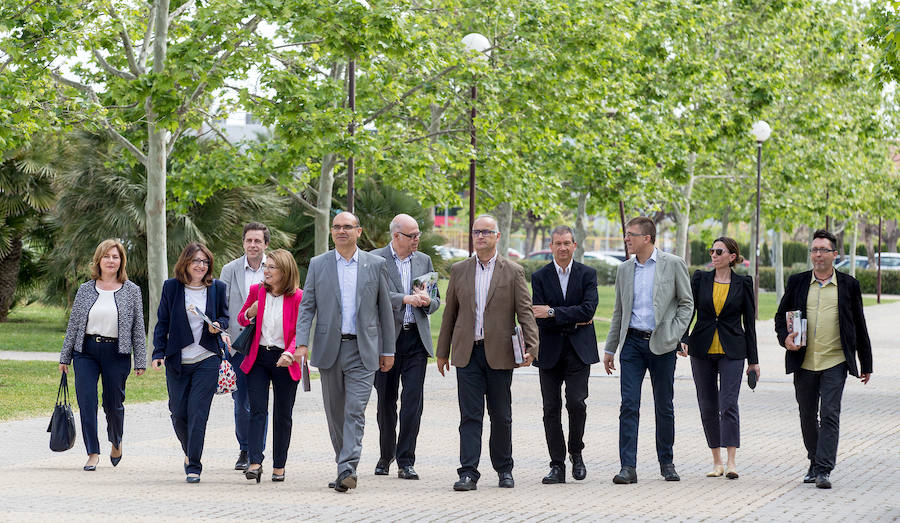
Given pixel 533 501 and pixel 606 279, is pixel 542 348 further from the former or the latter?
pixel 606 279

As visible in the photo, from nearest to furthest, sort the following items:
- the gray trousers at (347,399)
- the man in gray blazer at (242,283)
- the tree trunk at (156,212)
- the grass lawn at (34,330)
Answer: the gray trousers at (347,399)
the man in gray blazer at (242,283)
the tree trunk at (156,212)
the grass lawn at (34,330)

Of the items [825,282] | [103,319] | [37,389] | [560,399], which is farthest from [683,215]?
[103,319]

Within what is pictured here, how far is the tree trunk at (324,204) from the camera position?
21547mm

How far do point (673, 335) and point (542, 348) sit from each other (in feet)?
2.93

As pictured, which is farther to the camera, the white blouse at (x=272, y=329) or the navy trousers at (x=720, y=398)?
the navy trousers at (x=720, y=398)

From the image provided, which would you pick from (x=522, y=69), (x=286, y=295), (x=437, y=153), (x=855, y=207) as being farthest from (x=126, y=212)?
(x=855, y=207)

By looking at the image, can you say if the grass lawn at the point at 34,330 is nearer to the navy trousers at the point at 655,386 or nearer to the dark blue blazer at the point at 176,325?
the dark blue blazer at the point at 176,325

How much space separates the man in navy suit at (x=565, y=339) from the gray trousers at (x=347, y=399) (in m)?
1.24

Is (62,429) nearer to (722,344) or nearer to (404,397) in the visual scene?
(404,397)

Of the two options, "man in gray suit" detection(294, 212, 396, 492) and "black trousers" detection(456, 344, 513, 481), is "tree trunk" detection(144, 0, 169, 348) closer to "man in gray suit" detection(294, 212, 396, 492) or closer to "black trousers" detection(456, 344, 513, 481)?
"man in gray suit" detection(294, 212, 396, 492)

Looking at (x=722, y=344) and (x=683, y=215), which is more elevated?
(x=683, y=215)

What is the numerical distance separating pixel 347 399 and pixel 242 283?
1416mm

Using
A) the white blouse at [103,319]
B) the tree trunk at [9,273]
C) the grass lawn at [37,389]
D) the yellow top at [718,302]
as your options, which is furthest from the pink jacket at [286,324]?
the tree trunk at [9,273]

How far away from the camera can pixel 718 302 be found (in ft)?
31.0
